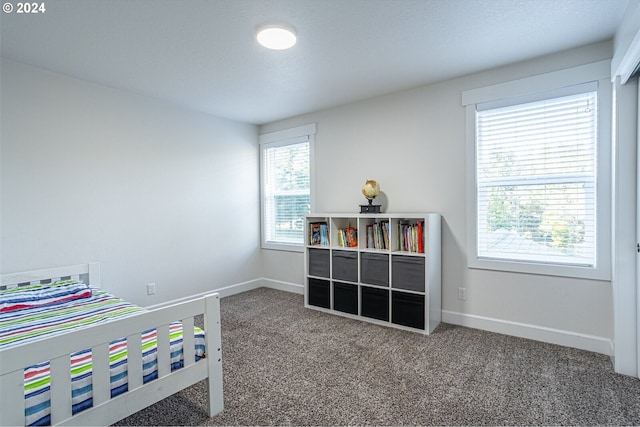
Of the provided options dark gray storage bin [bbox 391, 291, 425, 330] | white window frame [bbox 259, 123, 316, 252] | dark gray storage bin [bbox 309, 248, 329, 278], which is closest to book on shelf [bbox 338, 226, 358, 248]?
dark gray storage bin [bbox 309, 248, 329, 278]

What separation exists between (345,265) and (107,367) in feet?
7.68

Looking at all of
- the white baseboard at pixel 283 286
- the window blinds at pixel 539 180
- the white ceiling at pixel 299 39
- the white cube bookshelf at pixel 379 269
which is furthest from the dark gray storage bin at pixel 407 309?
the white ceiling at pixel 299 39

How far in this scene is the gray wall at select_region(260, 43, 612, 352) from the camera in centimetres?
255

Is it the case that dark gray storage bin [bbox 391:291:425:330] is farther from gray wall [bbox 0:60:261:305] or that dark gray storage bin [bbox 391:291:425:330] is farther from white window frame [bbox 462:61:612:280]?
gray wall [bbox 0:60:261:305]

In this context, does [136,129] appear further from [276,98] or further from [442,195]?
[442,195]

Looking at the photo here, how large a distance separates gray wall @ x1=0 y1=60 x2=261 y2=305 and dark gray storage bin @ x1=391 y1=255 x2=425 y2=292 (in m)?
2.24

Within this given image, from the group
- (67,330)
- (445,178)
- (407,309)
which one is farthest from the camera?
(445,178)

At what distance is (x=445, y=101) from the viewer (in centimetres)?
311

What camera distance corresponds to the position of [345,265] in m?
3.41

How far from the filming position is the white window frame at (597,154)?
2.39 metres

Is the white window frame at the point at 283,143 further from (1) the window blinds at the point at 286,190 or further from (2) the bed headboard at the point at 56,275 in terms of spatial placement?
(2) the bed headboard at the point at 56,275

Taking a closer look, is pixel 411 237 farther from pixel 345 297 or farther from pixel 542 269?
pixel 542 269

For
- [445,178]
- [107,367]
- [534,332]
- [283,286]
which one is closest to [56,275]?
[107,367]

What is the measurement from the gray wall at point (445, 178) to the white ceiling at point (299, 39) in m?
0.19
